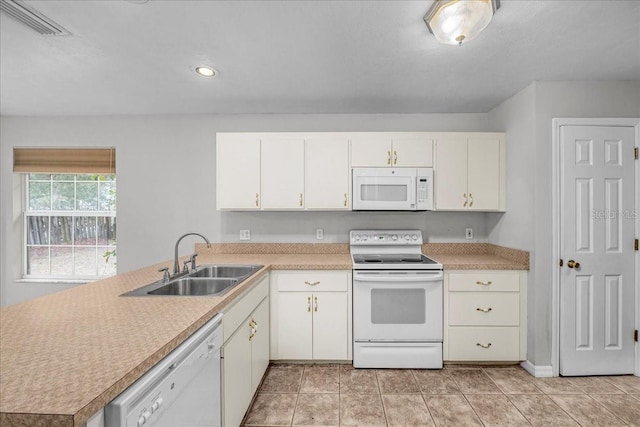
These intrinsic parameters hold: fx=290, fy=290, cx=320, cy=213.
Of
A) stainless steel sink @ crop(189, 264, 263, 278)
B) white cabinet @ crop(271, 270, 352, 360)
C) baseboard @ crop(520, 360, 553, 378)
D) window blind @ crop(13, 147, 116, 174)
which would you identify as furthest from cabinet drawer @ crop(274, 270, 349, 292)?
window blind @ crop(13, 147, 116, 174)

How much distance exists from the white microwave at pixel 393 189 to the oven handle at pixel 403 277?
62 centimetres

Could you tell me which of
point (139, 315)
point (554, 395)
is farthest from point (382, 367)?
point (139, 315)

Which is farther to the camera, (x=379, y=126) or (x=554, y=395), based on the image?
(x=379, y=126)

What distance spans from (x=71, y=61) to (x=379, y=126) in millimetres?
2600

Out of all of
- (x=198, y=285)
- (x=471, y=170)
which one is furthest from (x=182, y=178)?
(x=471, y=170)

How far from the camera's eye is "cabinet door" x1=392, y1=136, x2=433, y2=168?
2.73 m

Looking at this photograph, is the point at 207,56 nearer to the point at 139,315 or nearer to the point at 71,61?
the point at 71,61

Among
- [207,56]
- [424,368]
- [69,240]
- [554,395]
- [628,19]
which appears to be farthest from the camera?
[69,240]

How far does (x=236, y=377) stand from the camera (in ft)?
5.35

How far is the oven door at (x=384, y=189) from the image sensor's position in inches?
106

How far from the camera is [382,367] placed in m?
2.43

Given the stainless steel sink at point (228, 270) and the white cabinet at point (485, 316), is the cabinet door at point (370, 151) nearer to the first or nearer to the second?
the white cabinet at point (485, 316)

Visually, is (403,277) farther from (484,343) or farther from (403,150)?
(403,150)

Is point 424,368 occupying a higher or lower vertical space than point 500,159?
lower
